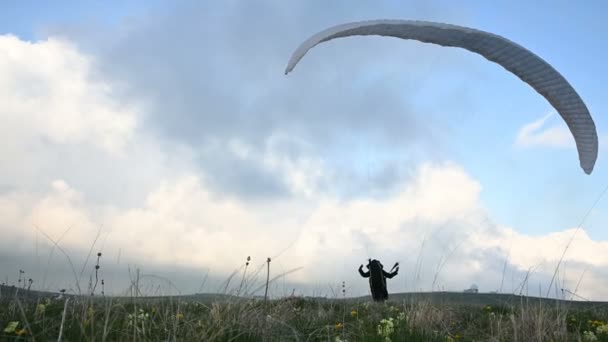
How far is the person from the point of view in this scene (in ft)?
61.0

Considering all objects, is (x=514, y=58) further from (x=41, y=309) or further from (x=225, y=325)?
(x=41, y=309)

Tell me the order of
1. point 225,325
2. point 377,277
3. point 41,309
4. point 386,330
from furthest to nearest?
point 377,277 → point 41,309 → point 386,330 → point 225,325

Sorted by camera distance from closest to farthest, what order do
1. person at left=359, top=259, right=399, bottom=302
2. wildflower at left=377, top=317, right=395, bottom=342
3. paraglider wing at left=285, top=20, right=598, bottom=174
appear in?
paraglider wing at left=285, top=20, right=598, bottom=174 → wildflower at left=377, top=317, right=395, bottom=342 → person at left=359, top=259, right=399, bottom=302

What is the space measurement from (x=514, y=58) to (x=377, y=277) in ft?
43.9

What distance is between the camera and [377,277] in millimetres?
18766

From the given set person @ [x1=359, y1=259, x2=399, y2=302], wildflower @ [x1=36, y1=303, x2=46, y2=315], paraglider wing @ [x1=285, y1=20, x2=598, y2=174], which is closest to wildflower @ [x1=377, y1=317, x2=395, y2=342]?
paraglider wing @ [x1=285, y1=20, x2=598, y2=174]

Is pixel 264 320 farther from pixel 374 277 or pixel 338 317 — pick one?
pixel 374 277

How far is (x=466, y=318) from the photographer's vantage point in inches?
428

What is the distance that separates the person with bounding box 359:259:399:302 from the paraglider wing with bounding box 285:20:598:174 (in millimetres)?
12372

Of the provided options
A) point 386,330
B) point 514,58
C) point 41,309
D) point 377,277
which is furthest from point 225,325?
point 377,277

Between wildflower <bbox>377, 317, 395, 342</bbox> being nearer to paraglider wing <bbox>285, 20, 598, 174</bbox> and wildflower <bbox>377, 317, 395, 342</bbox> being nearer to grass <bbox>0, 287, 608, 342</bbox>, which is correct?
grass <bbox>0, 287, 608, 342</bbox>

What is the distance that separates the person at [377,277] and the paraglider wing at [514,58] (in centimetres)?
1237

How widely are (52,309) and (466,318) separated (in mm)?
7413

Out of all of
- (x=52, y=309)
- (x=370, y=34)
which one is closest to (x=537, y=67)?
(x=370, y=34)
